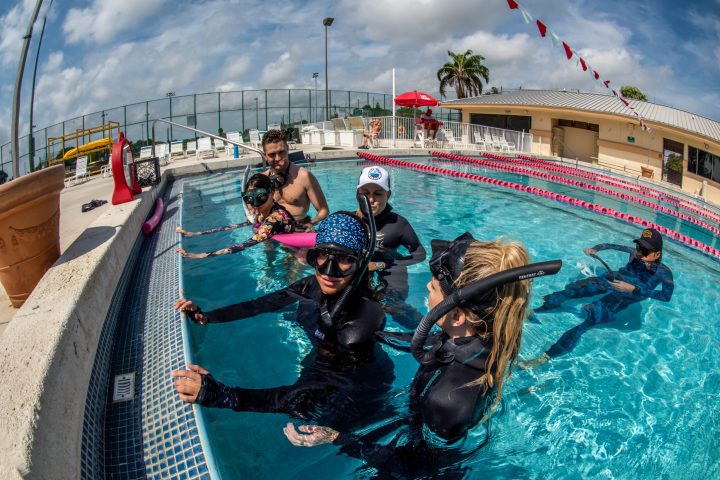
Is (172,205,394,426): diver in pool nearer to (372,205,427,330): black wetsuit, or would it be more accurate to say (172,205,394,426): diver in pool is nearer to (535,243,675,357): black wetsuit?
(372,205,427,330): black wetsuit

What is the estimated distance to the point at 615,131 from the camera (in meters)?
21.0

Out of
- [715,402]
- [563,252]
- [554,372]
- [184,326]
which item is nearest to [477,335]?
[184,326]

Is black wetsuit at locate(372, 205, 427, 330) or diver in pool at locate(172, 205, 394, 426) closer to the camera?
diver in pool at locate(172, 205, 394, 426)

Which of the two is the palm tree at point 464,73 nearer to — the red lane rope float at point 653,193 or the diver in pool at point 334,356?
the red lane rope float at point 653,193

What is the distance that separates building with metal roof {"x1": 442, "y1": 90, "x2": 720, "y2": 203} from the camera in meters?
17.2

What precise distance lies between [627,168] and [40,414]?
23.4 m

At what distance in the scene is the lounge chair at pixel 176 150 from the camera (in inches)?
728

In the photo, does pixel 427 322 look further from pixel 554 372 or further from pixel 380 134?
pixel 380 134

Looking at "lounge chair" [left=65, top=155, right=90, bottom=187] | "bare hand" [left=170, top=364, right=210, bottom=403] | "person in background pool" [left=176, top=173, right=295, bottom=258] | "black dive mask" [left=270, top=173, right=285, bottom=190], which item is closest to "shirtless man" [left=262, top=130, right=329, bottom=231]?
"black dive mask" [left=270, top=173, right=285, bottom=190]

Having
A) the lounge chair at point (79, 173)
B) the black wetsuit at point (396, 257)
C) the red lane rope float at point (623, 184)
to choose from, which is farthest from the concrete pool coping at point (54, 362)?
the red lane rope float at point (623, 184)

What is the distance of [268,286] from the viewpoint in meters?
5.30

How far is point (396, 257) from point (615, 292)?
2.62m

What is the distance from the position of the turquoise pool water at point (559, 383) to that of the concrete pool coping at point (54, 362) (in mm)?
765

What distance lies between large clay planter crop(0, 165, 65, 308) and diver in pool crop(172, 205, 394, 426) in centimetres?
186
